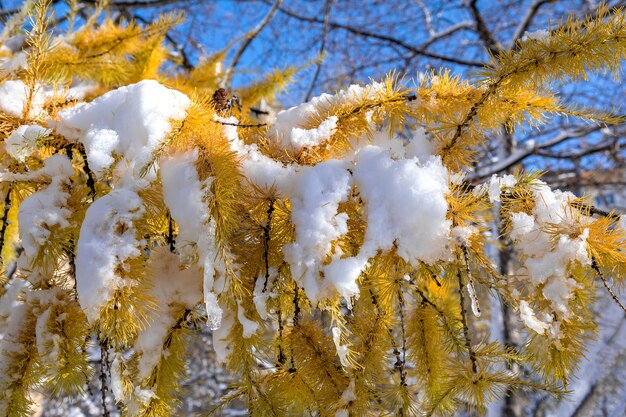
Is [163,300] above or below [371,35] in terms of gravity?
below

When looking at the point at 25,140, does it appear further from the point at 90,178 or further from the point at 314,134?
the point at 314,134

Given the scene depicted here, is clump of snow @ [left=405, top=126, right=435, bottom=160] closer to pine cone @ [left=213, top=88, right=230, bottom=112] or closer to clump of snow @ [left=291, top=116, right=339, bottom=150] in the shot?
clump of snow @ [left=291, top=116, right=339, bottom=150]

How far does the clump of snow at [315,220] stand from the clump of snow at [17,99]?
1.70 feet

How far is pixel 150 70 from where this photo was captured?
1.44 metres

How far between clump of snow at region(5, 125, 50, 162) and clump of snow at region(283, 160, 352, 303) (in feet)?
1.36

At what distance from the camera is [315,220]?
0.58 metres

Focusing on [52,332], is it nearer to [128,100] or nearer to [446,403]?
[128,100]

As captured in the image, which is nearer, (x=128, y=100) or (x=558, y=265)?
(x=558, y=265)

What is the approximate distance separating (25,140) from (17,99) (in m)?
0.18

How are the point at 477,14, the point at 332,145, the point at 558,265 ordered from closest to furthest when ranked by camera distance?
the point at 558,265 → the point at 332,145 → the point at 477,14

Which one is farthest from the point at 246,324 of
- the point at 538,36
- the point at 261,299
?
the point at 538,36

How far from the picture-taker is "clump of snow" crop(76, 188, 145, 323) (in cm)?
55

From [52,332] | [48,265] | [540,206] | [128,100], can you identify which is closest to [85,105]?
[128,100]

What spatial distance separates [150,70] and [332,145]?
102 cm
